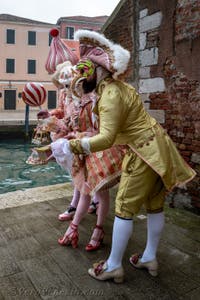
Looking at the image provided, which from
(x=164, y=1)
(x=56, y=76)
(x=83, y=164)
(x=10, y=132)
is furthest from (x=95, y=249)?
(x=10, y=132)

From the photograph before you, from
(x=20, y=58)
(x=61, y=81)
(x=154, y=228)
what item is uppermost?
(x=20, y=58)

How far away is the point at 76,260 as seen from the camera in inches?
109

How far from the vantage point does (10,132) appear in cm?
1756

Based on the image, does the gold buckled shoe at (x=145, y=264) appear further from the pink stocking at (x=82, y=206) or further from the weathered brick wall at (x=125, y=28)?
the weathered brick wall at (x=125, y=28)

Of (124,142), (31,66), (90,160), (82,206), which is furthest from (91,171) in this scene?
(31,66)

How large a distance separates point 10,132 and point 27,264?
15596mm

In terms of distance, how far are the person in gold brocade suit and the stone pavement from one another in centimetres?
18

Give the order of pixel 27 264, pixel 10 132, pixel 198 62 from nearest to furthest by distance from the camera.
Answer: pixel 27 264, pixel 198 62, pixel 10 132

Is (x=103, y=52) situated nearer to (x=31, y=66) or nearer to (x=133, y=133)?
(x=133, y=133)

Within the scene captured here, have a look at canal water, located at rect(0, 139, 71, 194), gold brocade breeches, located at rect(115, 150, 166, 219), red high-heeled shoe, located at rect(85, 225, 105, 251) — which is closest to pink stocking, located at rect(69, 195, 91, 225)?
red high-heeled shoe, located at rect(85, 225, 105, 251)

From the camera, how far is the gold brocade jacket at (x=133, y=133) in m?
2.16

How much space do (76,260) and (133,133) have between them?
1.24m

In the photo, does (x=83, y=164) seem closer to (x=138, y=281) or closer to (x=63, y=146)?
(x=63, y=146)

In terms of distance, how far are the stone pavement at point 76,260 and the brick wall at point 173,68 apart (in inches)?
34.2
